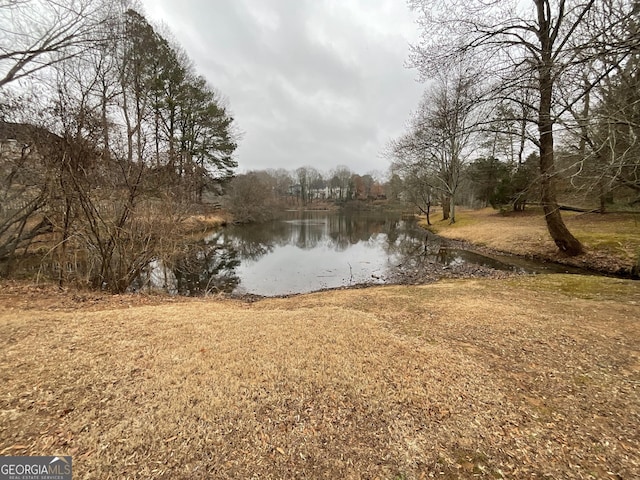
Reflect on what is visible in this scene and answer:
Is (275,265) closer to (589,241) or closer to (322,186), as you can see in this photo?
(589,241)

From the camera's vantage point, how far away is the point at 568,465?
1.77 m

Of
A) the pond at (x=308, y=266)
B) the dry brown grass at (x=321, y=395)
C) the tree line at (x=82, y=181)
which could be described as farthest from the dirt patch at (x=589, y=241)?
the tree line at (x=82, y=181)

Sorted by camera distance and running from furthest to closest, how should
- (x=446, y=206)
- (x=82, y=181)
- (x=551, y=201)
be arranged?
1. (x=446, y=206)
2. (x=551, y=201)
3. (x=82, y=181)

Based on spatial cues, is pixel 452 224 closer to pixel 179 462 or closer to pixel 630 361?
pixel 630 361

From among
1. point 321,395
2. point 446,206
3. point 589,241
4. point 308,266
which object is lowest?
point 308,266

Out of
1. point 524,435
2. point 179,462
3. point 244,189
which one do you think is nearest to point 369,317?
point 524,435

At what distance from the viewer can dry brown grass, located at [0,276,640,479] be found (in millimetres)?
1789

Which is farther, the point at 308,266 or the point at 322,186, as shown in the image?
the point at 322,186

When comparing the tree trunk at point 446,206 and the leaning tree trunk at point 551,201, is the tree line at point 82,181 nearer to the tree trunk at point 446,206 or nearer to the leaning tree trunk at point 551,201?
the leaning tree trunk at point 551,201

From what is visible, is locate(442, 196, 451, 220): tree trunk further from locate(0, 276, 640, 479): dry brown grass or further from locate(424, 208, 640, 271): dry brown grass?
locate(0, 276, 640, 479): dry brown grass

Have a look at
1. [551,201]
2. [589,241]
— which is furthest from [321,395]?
[589,241]

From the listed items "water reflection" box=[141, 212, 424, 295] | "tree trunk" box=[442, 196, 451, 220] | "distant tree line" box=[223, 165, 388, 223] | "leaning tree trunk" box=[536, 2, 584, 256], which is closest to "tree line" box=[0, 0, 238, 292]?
"water reflection" box=[141, 212, 424, 295]

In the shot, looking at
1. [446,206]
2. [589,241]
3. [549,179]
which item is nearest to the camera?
[549,179]

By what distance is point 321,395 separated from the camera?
8.03 feet
